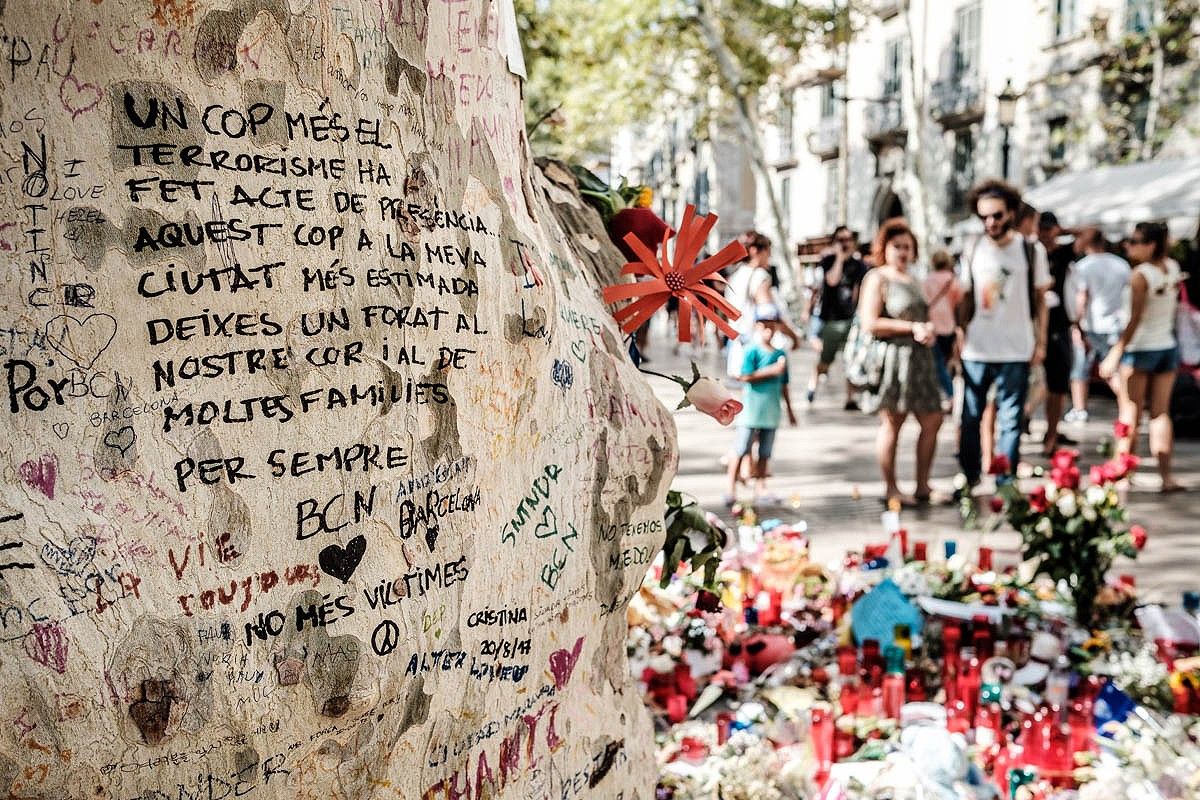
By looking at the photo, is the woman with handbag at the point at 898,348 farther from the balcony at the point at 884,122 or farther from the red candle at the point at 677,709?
the balcony at the point at 884,122

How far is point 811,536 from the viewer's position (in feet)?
19.9

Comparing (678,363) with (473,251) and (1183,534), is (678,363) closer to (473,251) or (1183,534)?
(1183,534)

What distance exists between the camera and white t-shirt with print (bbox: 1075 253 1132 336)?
8477mm

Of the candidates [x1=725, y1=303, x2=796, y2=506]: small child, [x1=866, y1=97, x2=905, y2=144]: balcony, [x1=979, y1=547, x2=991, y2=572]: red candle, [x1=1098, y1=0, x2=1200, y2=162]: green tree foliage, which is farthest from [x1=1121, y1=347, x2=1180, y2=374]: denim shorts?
[x1=866, y1=97, x2=905, y2=144]: balcony

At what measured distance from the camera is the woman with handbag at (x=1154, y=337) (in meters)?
7.00

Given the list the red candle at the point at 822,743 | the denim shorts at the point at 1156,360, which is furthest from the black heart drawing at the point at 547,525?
the denim shorts at the point at 1156,360

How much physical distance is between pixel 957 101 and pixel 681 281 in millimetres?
27050

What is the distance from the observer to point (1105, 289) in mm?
8516

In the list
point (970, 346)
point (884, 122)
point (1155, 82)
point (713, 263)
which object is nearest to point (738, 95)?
point (1155, 82)

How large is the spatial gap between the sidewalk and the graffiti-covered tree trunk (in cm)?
416

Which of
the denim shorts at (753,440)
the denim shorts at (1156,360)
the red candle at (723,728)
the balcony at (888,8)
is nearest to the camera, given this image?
the red candle at (723,728)

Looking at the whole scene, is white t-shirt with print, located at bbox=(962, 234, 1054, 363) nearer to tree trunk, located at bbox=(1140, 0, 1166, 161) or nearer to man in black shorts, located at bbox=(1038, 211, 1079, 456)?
man in black shorts, located at bbox=(1038, 211, 1079, 456)

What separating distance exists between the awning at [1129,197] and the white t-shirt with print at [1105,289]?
418 cm

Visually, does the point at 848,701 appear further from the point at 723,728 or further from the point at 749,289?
the point at 749,289
